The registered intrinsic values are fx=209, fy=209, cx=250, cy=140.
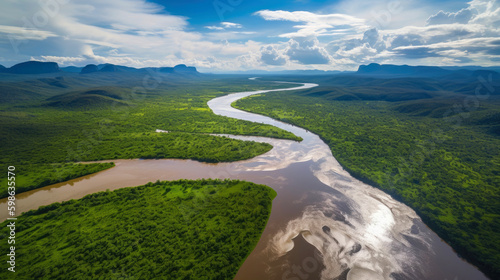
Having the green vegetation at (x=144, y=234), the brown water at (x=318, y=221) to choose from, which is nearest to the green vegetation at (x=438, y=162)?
the brown water at (x=318, y=221)

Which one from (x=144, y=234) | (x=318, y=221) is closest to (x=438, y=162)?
(x=318, y=221)

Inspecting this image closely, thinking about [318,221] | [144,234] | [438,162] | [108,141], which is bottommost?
[318,221]

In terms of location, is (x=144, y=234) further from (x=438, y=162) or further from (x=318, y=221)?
(x=438, y=162)

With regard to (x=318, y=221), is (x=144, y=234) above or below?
above

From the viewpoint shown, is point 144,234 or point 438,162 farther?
point 438,162

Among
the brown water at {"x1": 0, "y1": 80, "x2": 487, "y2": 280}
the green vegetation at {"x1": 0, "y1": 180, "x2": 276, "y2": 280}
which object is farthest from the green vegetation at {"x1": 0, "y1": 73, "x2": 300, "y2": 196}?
the green vegetation at {"x1": 0, "y1": 180, "x2": 276, "y2": 280}

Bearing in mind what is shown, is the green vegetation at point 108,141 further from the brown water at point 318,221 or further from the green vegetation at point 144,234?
the green vegetation at point 144,234
